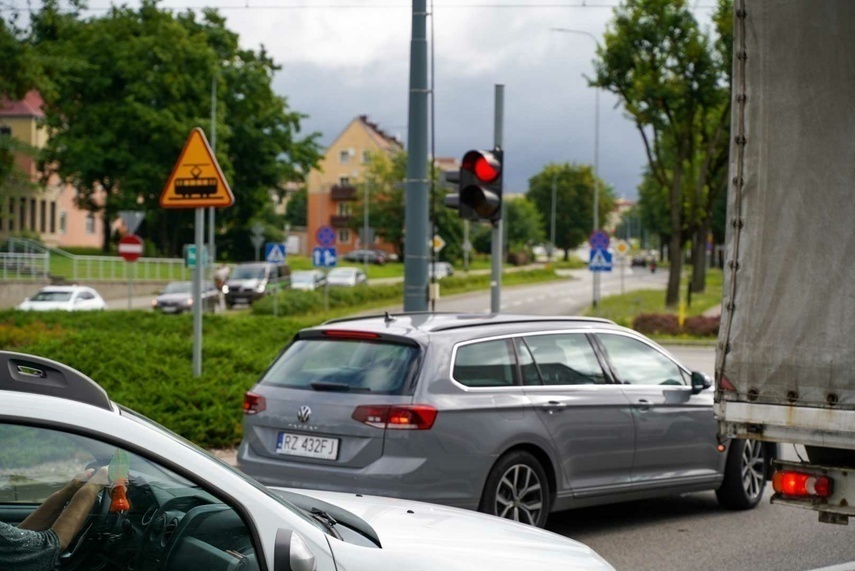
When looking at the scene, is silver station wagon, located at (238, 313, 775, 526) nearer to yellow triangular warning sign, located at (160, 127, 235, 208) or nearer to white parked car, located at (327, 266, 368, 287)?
yellow triangular warning sign, located at (160, 127, 235, 208)

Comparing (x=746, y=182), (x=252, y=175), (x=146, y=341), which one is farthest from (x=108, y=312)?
(x=252, y=175)

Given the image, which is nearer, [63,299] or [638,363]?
[638,363]

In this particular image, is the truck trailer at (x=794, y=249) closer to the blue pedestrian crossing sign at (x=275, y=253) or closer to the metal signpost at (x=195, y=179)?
the metal signpost at (x=195, y=179)

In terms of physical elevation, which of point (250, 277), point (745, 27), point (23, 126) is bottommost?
point (250, 277)

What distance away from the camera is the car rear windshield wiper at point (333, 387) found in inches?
304

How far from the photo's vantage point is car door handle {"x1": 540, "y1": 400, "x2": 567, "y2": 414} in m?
8.18

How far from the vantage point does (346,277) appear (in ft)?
206

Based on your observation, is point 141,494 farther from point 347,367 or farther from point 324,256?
point 324,256

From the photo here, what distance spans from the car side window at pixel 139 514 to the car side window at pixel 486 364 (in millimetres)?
4602

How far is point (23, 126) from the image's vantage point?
253 ft

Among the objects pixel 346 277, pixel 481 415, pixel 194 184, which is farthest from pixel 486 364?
pixel 346 277

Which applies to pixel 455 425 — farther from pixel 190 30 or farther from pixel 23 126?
pixel 23 126

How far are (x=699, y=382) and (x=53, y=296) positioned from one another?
33.0 metres

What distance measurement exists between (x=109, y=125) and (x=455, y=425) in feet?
180
